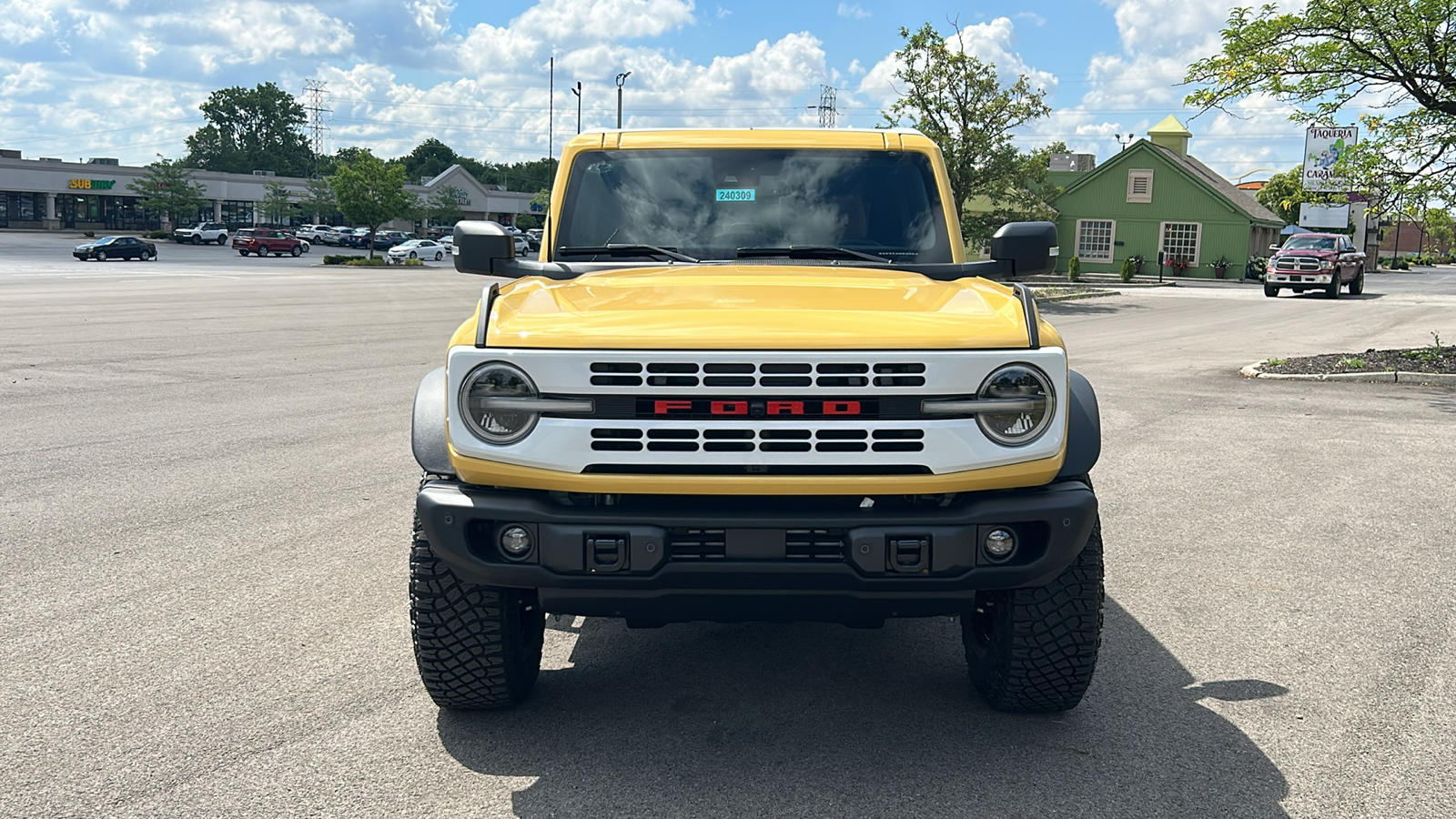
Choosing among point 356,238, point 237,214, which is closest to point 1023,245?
point 356,238

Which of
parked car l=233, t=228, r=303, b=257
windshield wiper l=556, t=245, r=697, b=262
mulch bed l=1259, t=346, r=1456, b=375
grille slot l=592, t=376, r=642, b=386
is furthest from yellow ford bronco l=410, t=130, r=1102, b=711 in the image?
parked car l=233, t=228, r=303, b=257

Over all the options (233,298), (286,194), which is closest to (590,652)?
(233,298)

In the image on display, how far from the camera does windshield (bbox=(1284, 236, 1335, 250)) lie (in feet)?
126

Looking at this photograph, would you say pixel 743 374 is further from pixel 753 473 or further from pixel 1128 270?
pixel 1128 270

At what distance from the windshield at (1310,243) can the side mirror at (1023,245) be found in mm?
37824

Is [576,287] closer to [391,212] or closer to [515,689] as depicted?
[515,689]

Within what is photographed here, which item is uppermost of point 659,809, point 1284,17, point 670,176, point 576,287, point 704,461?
point 1284,17

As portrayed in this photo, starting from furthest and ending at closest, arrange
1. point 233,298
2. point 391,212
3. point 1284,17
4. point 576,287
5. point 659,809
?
point 391,212
point 233,298
point 1284,17
point 576,287
point 659,809

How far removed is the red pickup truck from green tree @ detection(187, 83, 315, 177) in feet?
449

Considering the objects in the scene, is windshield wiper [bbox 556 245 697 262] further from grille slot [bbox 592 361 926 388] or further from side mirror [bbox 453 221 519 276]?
grille slot [bbox 592 361 926 388]

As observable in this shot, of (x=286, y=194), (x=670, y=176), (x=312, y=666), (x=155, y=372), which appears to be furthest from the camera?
(x=286, y=194)

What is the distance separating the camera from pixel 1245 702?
4297 mm

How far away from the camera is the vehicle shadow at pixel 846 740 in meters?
3.47

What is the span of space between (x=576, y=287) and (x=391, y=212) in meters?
59.9
